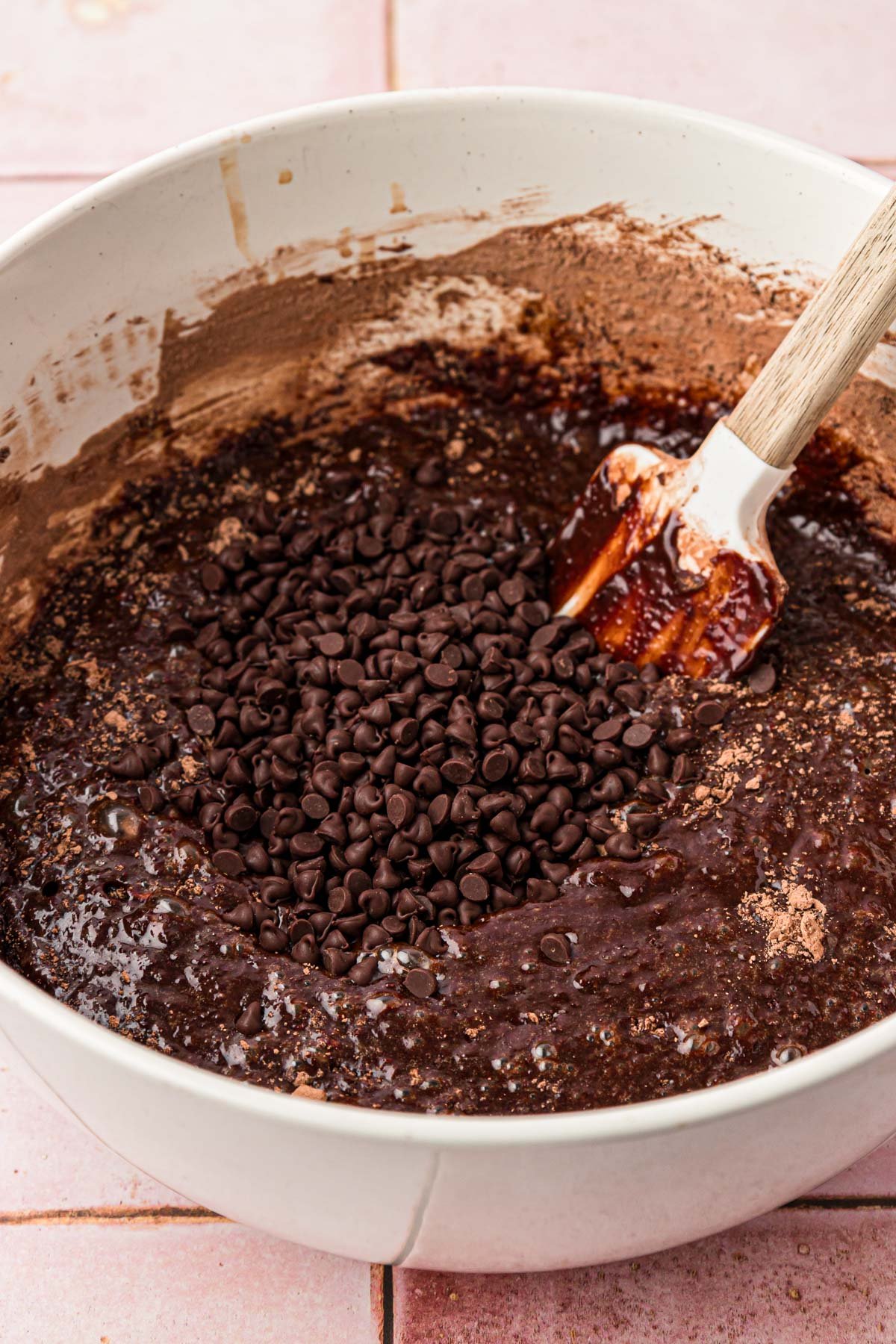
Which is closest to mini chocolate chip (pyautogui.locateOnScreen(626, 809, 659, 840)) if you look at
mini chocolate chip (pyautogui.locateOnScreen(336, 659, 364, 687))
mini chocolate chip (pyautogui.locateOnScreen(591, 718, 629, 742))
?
mini chocolate chip (pyautogui.locateOnScreen(591, 718, 629, 742))

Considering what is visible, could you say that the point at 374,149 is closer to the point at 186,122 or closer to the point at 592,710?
the point at 592,710

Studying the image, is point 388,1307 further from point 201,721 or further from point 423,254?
point 423,254

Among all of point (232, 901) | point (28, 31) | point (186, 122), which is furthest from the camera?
point (28, 31)

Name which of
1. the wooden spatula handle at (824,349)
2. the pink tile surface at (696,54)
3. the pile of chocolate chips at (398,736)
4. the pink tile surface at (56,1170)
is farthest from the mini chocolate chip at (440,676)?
the pink tile surface at (696,54)

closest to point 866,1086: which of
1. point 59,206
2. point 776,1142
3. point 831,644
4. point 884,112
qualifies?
point 776,1142

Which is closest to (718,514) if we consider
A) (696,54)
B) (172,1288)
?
(172,1288)

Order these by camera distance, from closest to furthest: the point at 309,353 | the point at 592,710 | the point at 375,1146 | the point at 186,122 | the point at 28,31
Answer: the point at 375,1146
the point at 592,710
the point at 309,353
the point at 186,122
the point at 28,31

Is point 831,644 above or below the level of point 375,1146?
below
